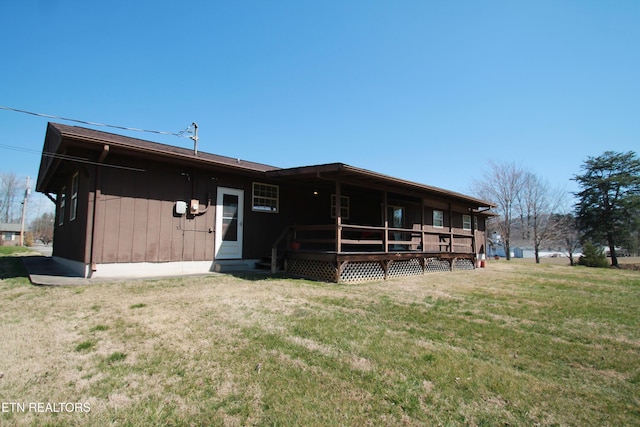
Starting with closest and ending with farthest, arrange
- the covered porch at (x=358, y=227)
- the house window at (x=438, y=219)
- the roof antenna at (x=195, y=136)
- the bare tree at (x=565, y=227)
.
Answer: the covered porch at (x=358, y=227) < the roof antenna at (x=195, y=136) < the house window at (x=438, y=219) < the bare tree at (x=565, y=227)

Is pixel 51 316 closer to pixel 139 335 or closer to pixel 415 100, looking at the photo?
pixel 139 335

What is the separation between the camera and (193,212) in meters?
8.55

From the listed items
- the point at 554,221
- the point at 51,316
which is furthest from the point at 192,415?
the point at 554,221

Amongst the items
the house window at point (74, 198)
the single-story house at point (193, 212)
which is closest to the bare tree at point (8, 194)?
the single-story house at point (193, 212)

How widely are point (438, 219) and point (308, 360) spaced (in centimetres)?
1435

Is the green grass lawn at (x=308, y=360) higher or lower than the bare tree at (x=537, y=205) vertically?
lower

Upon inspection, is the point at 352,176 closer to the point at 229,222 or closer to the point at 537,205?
the point at 229,222

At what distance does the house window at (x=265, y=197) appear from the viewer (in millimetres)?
10055

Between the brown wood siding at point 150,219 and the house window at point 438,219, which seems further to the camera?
the house window at point 438,219

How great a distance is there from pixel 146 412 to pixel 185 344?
126cm

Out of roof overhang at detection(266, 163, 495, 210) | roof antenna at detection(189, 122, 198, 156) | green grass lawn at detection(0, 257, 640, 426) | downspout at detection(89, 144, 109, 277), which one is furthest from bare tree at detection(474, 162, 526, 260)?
downspout at detection(89, 144, 109, 277)

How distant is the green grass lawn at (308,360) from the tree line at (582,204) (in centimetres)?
2580

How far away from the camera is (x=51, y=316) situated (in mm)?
4391
